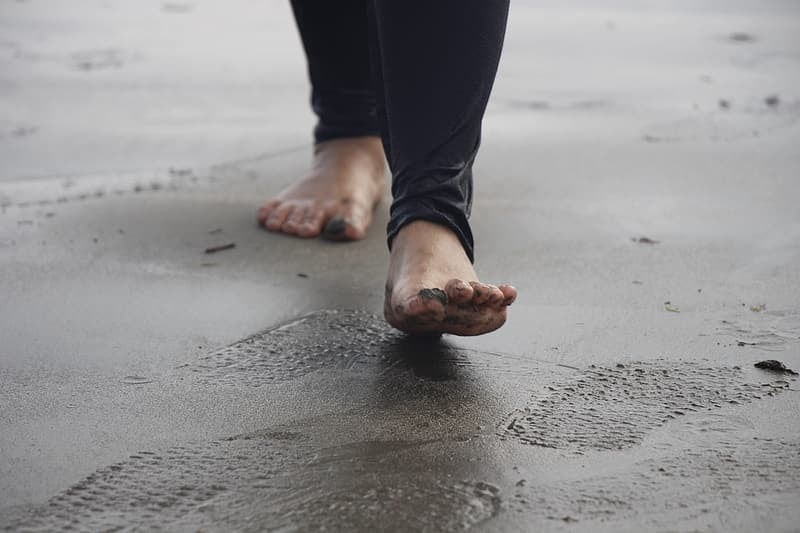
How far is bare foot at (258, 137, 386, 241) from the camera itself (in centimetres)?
198

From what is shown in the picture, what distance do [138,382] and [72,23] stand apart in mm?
3830

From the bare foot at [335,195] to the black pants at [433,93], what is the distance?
39 centimetres

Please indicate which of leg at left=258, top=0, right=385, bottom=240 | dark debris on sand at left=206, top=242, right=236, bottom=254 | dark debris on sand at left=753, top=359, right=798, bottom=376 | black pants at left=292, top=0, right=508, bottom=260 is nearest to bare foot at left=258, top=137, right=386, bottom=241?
leg at left=258, top=0, right=385, bottom=240

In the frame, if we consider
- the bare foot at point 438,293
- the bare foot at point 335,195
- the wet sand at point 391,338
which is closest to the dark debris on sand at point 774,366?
the wet sand at point 391,338

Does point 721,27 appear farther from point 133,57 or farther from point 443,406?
point 443,406

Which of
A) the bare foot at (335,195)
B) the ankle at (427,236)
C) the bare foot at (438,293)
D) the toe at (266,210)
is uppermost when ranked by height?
the ankle at (427,236)

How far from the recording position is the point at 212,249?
1.90m

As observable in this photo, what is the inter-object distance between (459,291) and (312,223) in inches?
27.9

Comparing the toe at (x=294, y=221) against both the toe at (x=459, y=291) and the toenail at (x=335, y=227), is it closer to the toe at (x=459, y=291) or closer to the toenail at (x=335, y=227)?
the toenail at (x=335, y=227)

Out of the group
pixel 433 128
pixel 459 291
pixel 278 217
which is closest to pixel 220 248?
pixel 278 217

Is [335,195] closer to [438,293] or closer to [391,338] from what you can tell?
[391,338]

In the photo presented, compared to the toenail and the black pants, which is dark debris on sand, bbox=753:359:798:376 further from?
the toenail

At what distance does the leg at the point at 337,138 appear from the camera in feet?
6.61

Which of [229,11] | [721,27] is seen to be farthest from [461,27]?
[229,11]
